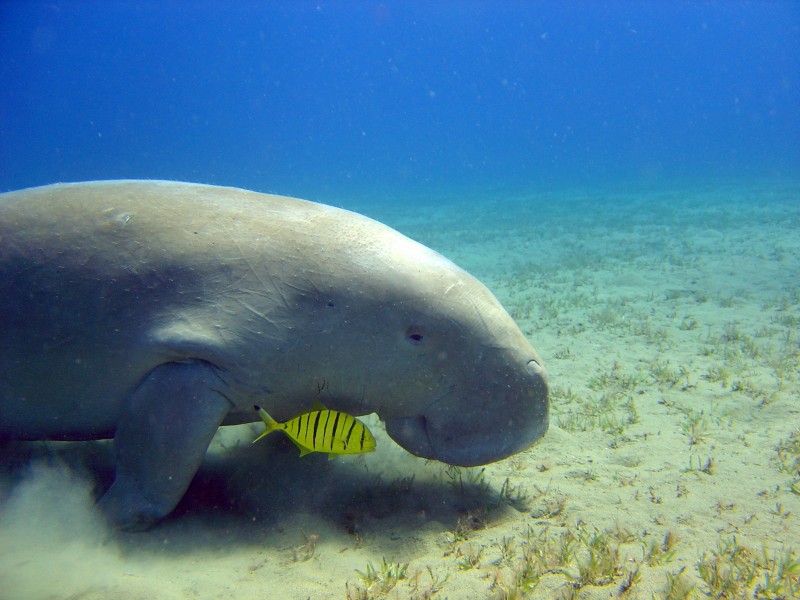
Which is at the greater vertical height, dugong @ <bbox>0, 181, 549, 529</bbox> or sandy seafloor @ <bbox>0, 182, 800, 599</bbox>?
dugong @ <bbox>0, 181, 549, 529</bbox>

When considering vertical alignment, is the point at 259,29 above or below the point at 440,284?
above

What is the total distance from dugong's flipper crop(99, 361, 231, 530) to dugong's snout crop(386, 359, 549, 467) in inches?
48.2

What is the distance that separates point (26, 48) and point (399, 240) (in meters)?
177

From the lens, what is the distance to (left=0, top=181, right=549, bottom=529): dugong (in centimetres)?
249

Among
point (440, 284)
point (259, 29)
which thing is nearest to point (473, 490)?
point (440, 284)

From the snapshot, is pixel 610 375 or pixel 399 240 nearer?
pixel 399 240

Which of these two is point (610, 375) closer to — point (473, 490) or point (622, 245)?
point (473, 490)

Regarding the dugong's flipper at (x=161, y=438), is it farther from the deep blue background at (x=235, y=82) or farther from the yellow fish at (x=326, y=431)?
the deep blue background at (x=235, y=82)

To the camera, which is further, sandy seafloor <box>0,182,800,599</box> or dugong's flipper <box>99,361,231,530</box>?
dugong's flipper <box>99,361,231,530</box>

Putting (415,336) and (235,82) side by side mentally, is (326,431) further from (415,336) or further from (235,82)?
(235,82)

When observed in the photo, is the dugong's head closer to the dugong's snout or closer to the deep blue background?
the dugong's snout

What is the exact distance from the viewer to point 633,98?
654 feet

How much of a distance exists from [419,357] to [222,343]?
3.50 ft

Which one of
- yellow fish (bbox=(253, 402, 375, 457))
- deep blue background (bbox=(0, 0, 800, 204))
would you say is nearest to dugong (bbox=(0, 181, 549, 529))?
yellow fish (bbox=(253, 402, 375, 457))
